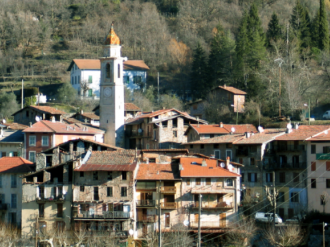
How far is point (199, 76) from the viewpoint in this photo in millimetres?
93562

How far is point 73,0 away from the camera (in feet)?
462

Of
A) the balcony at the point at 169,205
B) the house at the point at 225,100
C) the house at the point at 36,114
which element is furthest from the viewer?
the house at the point at 225,100

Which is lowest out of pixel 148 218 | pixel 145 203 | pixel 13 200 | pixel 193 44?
pixel 148 218

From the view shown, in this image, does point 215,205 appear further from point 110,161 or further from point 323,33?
point 323,33

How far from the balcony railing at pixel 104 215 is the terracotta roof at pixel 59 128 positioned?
509 inches

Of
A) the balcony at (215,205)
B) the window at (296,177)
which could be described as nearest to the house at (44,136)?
the balcony at (215,205)

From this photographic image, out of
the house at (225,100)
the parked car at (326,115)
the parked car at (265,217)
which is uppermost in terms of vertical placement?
the house at (225,100)

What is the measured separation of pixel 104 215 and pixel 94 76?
43.8m

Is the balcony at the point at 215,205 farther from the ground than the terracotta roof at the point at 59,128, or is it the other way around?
the terracotta roof at the point at 59,128

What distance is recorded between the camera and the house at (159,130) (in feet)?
241

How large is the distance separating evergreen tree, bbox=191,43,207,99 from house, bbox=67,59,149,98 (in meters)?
8.95

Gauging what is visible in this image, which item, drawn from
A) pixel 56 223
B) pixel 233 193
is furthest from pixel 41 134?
pixel 233 193

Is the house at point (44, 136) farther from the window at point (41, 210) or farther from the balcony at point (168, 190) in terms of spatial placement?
the balcony at point (168, 190)

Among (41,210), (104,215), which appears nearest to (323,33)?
(104,215)
